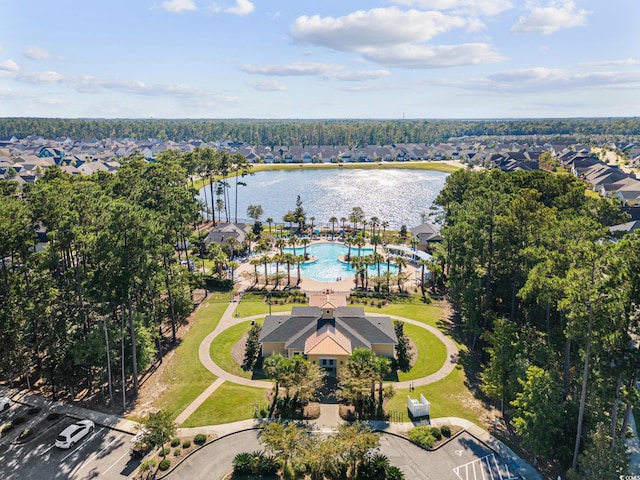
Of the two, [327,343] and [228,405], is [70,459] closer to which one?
[228,405]

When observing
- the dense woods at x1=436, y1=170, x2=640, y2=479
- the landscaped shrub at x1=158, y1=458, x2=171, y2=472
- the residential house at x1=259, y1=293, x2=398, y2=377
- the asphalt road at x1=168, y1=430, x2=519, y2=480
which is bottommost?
the asphalt road at x1=168, y1=430, x2=519, y2=480

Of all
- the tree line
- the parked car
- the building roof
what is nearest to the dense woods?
the building roof

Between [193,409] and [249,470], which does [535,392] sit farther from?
[193,409]

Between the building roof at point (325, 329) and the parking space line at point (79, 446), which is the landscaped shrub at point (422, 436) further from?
the parking space line at point (79, 446)

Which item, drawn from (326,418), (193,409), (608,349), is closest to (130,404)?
(193,409)

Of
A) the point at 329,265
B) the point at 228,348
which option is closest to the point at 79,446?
the point at 228,348

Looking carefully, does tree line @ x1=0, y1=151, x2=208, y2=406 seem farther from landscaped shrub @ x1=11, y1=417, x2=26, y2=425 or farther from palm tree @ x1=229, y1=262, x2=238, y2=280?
palm tree @ x1=229, y1=262, x2=238, y2=280
